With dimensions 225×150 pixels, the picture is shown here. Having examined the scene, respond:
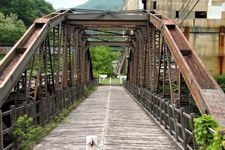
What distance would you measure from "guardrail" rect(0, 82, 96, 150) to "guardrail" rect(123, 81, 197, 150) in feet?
12.0

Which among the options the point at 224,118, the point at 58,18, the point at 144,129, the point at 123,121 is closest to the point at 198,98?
the point at 224,118

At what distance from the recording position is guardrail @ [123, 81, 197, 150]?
1010 cm

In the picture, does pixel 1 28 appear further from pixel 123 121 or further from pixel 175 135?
pixel 175 135

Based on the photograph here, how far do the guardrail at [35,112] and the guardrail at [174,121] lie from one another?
3.66 m

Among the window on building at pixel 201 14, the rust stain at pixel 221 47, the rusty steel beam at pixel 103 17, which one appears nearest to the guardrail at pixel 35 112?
the rusty steel beam at pixel 103 17

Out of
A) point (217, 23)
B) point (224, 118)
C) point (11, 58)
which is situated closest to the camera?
point (224, 118)

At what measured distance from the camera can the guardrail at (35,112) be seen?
9913 millimetres

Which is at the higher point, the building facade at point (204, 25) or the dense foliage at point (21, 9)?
the dense foliage at point (21, 9)

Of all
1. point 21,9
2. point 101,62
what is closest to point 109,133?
point 21,9

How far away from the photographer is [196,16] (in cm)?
2744

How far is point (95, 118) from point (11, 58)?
237 inches

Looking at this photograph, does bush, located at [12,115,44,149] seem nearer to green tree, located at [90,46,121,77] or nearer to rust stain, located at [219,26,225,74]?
rust stain, located at [219,26,225,74]

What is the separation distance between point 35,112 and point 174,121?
12.8 feet

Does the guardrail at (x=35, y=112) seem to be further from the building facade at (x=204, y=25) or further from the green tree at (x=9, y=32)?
the green tree at (x=9, y=32)
